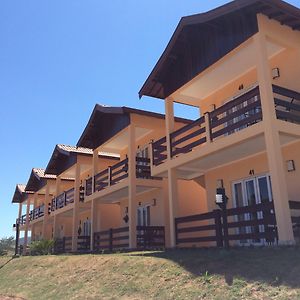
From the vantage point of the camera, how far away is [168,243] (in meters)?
19.5

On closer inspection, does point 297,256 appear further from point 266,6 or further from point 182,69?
point 182,69

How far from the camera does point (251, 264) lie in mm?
8820

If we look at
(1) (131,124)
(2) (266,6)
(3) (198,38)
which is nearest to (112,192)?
(1) (131,124)

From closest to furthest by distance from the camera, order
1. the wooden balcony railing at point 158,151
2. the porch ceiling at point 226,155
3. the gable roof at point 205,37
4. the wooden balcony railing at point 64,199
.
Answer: the gable roof at point 205,37 < the porch ceiling at point 226,155 < the wooden balcony railing at point 158,151 < the wooden balcony railing at point 64,199

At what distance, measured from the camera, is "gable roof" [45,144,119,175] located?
27.8 m

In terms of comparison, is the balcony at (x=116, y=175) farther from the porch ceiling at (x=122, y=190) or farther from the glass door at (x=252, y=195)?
the glass door at (x=252, y=195)

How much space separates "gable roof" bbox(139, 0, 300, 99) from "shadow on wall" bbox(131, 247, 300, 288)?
6942 mm

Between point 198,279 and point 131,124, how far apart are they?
40.2 ft

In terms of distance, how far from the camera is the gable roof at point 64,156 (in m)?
27.8

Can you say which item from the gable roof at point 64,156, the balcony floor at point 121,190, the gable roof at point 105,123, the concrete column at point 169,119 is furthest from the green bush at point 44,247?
the concrete column at point 169,119

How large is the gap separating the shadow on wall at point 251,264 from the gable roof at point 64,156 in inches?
685

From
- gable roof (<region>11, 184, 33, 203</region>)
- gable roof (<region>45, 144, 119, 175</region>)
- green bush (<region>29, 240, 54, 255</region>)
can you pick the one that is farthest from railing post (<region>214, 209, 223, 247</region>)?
gable roof (<region>11, 184, 33, 203</region>)

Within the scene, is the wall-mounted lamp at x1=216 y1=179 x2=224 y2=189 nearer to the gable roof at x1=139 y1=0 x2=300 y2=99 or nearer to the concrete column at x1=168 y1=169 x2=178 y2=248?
the concrete column at x1=168 y1=169 x2=178 y2=248

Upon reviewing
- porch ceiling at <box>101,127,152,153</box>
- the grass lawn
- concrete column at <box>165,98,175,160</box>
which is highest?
porch ceiling at <box>101,127,152,153</box>
